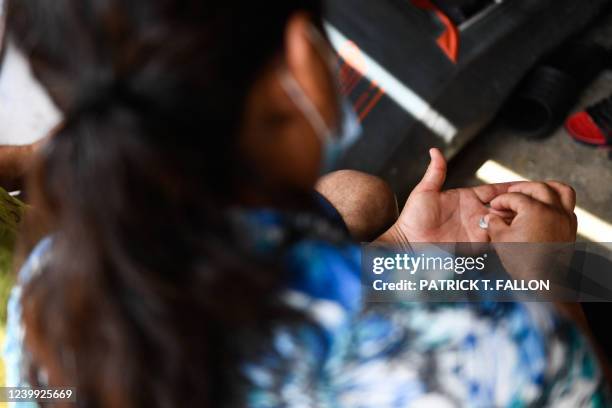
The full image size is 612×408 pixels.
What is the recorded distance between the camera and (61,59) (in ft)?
1.34

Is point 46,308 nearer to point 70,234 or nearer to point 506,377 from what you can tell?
point 70,234

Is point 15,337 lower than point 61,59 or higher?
lower

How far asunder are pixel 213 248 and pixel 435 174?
58cm

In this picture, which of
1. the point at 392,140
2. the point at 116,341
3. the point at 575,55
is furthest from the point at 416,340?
the point at 575,55

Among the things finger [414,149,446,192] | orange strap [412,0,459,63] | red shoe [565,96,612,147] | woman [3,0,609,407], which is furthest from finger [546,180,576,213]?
red shoe [565,96,612,147]

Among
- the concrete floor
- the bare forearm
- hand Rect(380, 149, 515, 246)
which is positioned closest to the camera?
hand Rect(380, 149, 515, 246)

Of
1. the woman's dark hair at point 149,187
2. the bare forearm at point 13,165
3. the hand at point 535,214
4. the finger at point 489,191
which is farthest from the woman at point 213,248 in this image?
the bare forearm at point 13,165

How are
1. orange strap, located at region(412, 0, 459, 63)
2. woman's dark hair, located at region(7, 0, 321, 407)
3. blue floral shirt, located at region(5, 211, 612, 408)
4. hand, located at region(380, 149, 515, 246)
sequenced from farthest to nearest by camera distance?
1. orange strap, located at region(412, 0, 459, 63)
2. hand, located at region(380, 149, 515, 246)
3. blue floral shirt, located at region(5, 211, 612, 408)
4. woman's dark hair, located at region(7, 0, 321, 407)

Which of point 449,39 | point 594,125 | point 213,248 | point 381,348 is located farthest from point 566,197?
point 594,125

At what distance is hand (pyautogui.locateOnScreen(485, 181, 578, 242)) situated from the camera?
0.84 metres

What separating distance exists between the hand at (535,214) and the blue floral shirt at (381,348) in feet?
0.81

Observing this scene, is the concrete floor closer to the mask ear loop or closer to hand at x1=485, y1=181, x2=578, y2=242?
hand at x1=485, y1=181, x2=578, y2=242

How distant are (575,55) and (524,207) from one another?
1.04m

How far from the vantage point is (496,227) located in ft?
2.92
